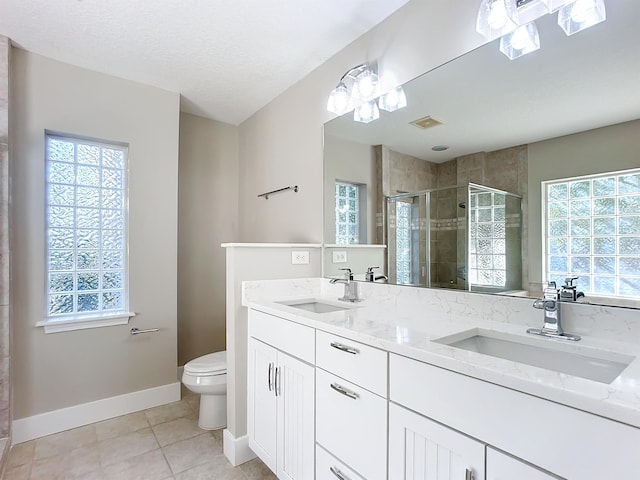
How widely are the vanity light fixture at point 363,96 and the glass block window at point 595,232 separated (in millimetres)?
907

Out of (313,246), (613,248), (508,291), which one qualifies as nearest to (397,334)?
(508,291)

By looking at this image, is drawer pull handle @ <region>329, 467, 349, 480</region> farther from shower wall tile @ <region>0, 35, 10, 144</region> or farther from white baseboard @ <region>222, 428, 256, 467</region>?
shower wall tile @ <region>0, 35, 10, 144</region>

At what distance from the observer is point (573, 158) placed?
1227 mm

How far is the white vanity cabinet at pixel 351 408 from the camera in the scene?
3.61 feet

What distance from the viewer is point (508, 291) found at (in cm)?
134

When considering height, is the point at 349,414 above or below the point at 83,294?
below

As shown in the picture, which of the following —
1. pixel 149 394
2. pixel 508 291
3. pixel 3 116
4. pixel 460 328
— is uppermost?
pixel 3 116

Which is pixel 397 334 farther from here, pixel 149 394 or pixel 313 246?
pixel 149 394

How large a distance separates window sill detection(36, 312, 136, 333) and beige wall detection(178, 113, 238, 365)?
2.12 ft

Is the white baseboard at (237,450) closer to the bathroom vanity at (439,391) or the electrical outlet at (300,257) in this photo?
the bathroom vanity at (439,391)

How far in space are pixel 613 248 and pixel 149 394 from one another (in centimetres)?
295

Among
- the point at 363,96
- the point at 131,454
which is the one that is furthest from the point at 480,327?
the point at 131,454

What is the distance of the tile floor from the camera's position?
1.78 m

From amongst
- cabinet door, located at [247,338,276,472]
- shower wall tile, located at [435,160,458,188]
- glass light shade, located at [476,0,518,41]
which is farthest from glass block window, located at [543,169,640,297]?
cabinet door, located at [247,338,276,472]
